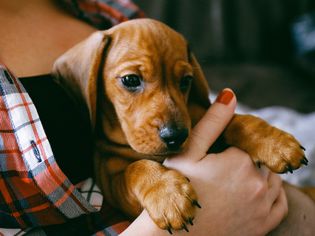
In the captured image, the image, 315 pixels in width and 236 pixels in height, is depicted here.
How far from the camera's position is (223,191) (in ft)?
3.69

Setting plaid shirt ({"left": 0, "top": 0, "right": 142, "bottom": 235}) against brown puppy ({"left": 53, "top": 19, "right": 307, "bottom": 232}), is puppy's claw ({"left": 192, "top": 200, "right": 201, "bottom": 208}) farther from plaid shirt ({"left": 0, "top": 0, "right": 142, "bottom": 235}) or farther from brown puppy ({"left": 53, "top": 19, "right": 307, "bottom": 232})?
plaid shirt ({"left": 0, "top": 0, "right": 142, "bottom": 235})

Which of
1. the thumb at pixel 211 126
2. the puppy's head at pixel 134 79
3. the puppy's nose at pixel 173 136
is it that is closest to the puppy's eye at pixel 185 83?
the puppy's head at pixel 134 79

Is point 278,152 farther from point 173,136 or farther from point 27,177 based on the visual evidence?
point 27,177

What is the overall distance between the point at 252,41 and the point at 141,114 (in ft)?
7.23

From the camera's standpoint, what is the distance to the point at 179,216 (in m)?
1.00

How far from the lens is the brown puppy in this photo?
1113mm

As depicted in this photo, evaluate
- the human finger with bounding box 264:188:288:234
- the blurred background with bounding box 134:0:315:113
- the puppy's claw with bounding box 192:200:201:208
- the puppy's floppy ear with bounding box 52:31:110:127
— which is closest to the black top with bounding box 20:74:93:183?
the puppy's floppy ear with bounding box 52:31:110:127

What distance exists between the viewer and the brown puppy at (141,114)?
1113 mm

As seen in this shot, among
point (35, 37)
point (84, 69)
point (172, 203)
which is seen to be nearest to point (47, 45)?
point (35, 37)

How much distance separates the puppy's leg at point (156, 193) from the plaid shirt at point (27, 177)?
11 centimetres

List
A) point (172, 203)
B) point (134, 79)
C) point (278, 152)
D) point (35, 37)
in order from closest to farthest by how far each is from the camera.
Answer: point (172, 203), point (278, 152), point (134, 79), point (35, 37)

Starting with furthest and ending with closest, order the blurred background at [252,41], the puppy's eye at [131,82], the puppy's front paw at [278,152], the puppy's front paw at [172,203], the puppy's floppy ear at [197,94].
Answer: the blurred background at [252,41]
the puppy's floppy ear at [197,94]
the puppy's eye at [131,82]
the puppy's front paw at [278,152]
the puppy's front paw at [172,203]

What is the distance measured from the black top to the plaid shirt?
10cm

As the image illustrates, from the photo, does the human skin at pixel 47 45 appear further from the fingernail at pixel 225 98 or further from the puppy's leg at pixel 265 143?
the fingernail at pixel 225 98
